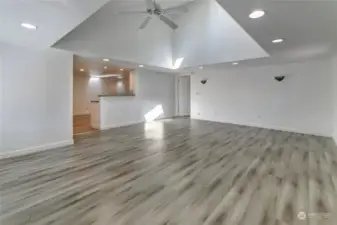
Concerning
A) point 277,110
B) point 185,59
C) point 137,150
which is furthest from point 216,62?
point 137,150

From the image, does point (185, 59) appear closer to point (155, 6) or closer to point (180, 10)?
point (180, 10)

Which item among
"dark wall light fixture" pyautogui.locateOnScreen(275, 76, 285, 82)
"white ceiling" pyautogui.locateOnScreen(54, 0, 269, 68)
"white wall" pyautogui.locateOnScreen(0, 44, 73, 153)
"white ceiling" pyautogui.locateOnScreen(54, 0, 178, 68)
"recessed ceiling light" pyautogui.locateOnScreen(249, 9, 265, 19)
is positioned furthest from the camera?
"dark wall light fixture" pyautogui.locateOnScreen(275, 76, 285, 82)

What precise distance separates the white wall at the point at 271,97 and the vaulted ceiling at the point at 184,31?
0.90 meters

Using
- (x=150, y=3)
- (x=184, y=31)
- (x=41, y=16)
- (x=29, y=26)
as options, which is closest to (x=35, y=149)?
(x=29, y=26)

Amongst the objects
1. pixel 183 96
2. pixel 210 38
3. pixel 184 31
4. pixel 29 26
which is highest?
pixel 184 31

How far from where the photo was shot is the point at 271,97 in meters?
7.75

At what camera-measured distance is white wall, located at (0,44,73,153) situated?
4.25 m

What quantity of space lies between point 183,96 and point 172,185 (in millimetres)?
9647

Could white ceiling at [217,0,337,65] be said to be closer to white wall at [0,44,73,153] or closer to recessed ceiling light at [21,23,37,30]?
recessed ceiling light at [21,23,37,30]

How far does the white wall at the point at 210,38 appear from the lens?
648cm

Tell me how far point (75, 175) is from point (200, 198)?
6.57ft

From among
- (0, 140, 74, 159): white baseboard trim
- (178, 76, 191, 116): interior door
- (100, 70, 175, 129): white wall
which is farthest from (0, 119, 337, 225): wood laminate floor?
(178, 76, 191, 116): interior door

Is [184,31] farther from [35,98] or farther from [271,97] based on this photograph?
[35,98]

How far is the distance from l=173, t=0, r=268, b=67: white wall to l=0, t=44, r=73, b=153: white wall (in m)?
4.36
